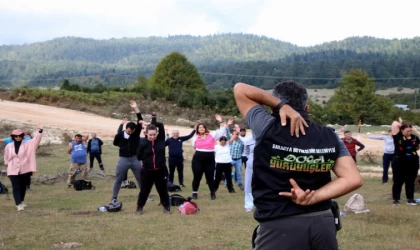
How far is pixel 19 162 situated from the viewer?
12.3m

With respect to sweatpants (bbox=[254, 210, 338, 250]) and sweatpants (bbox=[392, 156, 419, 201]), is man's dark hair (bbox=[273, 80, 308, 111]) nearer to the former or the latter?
sweatpants (bbox=[254, 210, 338, 250])

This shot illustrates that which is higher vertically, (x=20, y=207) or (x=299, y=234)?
(x=299, y=234)

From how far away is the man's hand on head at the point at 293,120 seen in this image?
11.9 feet

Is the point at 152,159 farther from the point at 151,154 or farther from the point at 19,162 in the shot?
the point at 19,162

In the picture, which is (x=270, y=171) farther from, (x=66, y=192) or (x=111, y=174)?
(x=111, y=174)

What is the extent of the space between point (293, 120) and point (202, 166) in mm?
10752

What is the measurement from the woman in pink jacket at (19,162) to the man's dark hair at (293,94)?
936cm

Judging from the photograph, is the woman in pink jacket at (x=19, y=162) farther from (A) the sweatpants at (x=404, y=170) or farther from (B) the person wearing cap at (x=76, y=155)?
(A) the sweatpants at (x=404, y=170)

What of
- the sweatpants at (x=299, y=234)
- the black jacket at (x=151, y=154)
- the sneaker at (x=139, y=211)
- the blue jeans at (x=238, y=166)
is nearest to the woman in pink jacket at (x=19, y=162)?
the black jacket at (x=151, y=154)

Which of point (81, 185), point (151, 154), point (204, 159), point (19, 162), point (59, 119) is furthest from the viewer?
point (59, 119)

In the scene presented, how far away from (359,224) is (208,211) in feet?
10.7

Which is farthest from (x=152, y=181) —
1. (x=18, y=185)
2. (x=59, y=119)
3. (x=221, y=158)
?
(x=59, y=119)

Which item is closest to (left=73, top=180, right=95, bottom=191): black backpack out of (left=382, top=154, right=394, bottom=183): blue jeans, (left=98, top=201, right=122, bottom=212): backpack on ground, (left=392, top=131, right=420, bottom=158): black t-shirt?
(left=98, top=201, right=122, bottom=212): backpack on ground

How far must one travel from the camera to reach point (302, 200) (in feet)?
11.7
